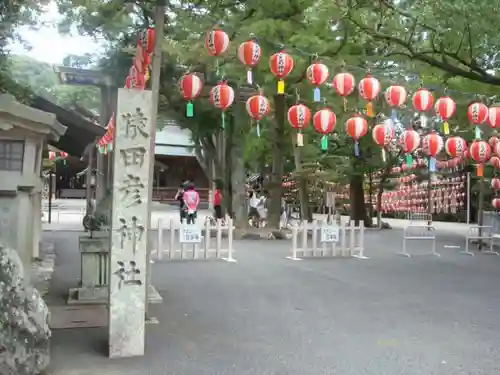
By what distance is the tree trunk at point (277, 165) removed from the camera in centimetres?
2009

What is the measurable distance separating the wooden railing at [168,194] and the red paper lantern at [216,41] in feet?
101

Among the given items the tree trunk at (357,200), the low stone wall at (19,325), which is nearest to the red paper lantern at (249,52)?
the low stone wall at (19,325)

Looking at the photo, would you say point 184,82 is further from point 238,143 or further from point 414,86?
point 238,143

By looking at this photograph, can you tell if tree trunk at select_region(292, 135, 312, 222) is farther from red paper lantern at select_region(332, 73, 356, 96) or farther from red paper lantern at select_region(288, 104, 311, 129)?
red paper lantern at select_region(332, 73, 356, 96)

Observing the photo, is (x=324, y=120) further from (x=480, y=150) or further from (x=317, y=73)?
(x=480, y=150)

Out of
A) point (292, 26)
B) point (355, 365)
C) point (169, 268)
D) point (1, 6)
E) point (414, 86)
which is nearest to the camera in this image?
point (355, 365)

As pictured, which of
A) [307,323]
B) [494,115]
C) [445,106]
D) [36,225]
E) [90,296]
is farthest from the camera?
[494,115]

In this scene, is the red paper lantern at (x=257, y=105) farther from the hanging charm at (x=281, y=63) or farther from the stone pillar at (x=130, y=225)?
the stone pillar at (x=130, y=225)

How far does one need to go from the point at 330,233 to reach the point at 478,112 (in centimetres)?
448

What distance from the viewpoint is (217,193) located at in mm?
22484

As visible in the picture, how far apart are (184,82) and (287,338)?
747cm

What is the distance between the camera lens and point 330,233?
1418cm

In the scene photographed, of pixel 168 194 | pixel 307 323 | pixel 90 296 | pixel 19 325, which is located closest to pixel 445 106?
pixel 307 323

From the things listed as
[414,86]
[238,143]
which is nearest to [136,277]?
[414,86]
